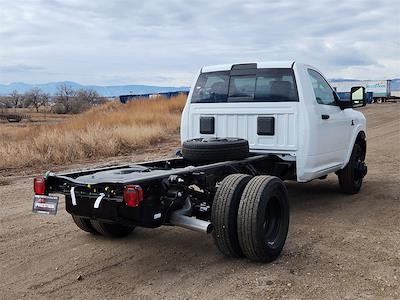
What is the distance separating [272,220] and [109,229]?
184cm

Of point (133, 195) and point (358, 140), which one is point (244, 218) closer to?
point (133, 195)

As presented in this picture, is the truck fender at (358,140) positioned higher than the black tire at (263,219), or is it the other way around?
the truck fender at (358,140)

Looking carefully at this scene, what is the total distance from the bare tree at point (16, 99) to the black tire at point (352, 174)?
84.1 m

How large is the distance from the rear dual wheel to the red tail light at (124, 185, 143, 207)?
803 mm

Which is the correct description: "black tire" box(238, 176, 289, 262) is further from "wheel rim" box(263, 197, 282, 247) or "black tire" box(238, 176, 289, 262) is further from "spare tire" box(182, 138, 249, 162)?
"spare tire" box(182, 138, 249, 162)

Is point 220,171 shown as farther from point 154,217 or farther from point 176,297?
point 176,297

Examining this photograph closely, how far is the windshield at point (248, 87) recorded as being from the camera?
666cm

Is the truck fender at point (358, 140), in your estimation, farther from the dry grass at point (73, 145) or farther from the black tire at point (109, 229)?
the dry grass at point (73, 145)

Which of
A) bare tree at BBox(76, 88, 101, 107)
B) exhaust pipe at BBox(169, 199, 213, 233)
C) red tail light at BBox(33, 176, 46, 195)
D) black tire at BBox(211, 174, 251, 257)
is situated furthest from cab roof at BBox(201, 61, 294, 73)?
bare tree at BBox(76, 88, 101, 107)

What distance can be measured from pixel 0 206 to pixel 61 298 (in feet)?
13.0

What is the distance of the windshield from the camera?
666cm

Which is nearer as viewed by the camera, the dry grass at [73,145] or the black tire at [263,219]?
the black tire at [263,219]

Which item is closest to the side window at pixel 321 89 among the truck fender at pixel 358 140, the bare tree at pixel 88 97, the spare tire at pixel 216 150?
the truck fender at pixel 358 140

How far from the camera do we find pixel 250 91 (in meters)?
6.89
